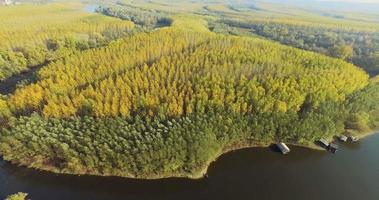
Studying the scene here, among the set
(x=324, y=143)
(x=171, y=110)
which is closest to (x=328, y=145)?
(x=324, y=143)

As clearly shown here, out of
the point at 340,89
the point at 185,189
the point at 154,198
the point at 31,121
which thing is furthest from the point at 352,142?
the point at 31,121

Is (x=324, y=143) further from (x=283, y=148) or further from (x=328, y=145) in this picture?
(x=283, y=148)

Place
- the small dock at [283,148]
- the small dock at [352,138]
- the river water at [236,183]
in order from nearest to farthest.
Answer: the river water at [236,183] → the small dock at [283,148] → the small dock at [352,138]

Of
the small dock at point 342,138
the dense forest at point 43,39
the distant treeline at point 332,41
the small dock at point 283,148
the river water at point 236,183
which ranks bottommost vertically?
the river water at point 236,183

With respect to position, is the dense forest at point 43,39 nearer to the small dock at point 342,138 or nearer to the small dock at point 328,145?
the small dock at point 328,145

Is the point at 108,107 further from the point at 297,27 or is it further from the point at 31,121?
the point at 297,27

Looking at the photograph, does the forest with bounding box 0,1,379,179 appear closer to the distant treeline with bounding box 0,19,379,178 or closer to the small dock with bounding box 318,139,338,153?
the distant treeline with bounding box 0,19,379,178

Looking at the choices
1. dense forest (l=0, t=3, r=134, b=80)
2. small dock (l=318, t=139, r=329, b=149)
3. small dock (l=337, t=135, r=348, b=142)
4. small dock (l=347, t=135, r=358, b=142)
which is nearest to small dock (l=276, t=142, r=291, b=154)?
small dock (l=318, t=139, r=329, b=149)

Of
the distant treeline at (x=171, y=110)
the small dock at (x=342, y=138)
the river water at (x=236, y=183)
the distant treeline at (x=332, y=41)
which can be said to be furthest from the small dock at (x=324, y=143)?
the distant treeline at (x=332, y=41)
